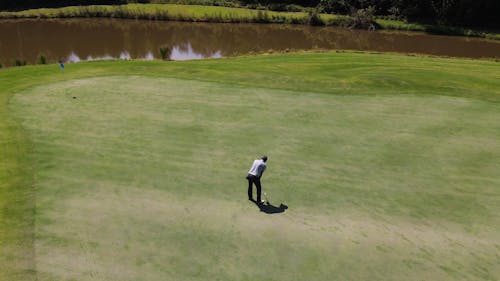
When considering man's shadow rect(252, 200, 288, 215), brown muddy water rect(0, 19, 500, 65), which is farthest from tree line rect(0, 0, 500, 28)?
man's shadow rect(252, 200, 288, 215)

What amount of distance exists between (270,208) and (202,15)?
188 feet

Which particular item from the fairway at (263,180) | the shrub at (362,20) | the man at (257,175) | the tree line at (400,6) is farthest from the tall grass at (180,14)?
the man at (257,175)

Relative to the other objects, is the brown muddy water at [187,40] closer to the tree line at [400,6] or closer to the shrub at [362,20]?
the shrub at [362,20]

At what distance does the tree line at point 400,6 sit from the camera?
62.8m

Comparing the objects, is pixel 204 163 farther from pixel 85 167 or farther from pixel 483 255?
pixel 483 255

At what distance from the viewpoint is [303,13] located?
229ft

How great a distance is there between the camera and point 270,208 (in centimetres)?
1330

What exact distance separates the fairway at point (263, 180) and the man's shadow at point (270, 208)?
227 mm

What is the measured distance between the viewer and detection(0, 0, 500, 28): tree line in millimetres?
62750

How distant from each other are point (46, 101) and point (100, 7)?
5191cm

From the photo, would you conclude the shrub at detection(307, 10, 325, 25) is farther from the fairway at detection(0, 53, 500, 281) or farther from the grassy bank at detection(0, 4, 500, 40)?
the fairway at detection(0, 53, 500, 281)

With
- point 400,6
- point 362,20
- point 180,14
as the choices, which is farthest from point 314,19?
point 180,14

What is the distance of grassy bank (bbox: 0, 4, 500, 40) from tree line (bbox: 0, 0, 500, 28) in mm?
3169

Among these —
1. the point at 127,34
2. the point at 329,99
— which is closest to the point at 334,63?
the point at 329,99
